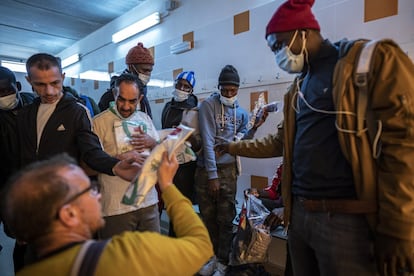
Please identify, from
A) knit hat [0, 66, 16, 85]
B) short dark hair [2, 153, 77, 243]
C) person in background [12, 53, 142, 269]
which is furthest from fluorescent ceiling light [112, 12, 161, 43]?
short dark hair [2, 153, 77, 243]

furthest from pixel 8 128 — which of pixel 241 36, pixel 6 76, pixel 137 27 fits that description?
pixel 137 27

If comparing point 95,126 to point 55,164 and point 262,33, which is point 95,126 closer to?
point 55,164

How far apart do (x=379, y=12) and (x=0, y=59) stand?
6383 mm

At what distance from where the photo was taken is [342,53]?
991 mm

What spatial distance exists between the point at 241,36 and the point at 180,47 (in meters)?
0.84

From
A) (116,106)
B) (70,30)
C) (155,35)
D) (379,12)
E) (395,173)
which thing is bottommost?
(395,173)

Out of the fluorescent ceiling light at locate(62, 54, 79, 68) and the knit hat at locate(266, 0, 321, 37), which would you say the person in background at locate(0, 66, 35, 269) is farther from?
the fluorescent ceiling light at locate(62, 54, 79, 68)

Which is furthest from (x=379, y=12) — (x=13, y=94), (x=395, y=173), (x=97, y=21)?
(x=97, y=21)

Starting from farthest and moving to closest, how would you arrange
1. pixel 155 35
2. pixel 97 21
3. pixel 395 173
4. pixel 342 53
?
pixel 97 21
pixel 155 35
pixel 342 53
pixel 395 173

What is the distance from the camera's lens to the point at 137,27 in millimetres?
3607

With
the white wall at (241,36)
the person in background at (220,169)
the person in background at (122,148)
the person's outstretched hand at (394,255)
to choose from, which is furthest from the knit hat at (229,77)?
the person's outstretched hand at (394,255)

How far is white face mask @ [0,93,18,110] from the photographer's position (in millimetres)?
1741

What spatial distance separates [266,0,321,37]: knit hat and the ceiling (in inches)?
116

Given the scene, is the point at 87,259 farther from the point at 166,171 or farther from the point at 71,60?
the point at 71,60
